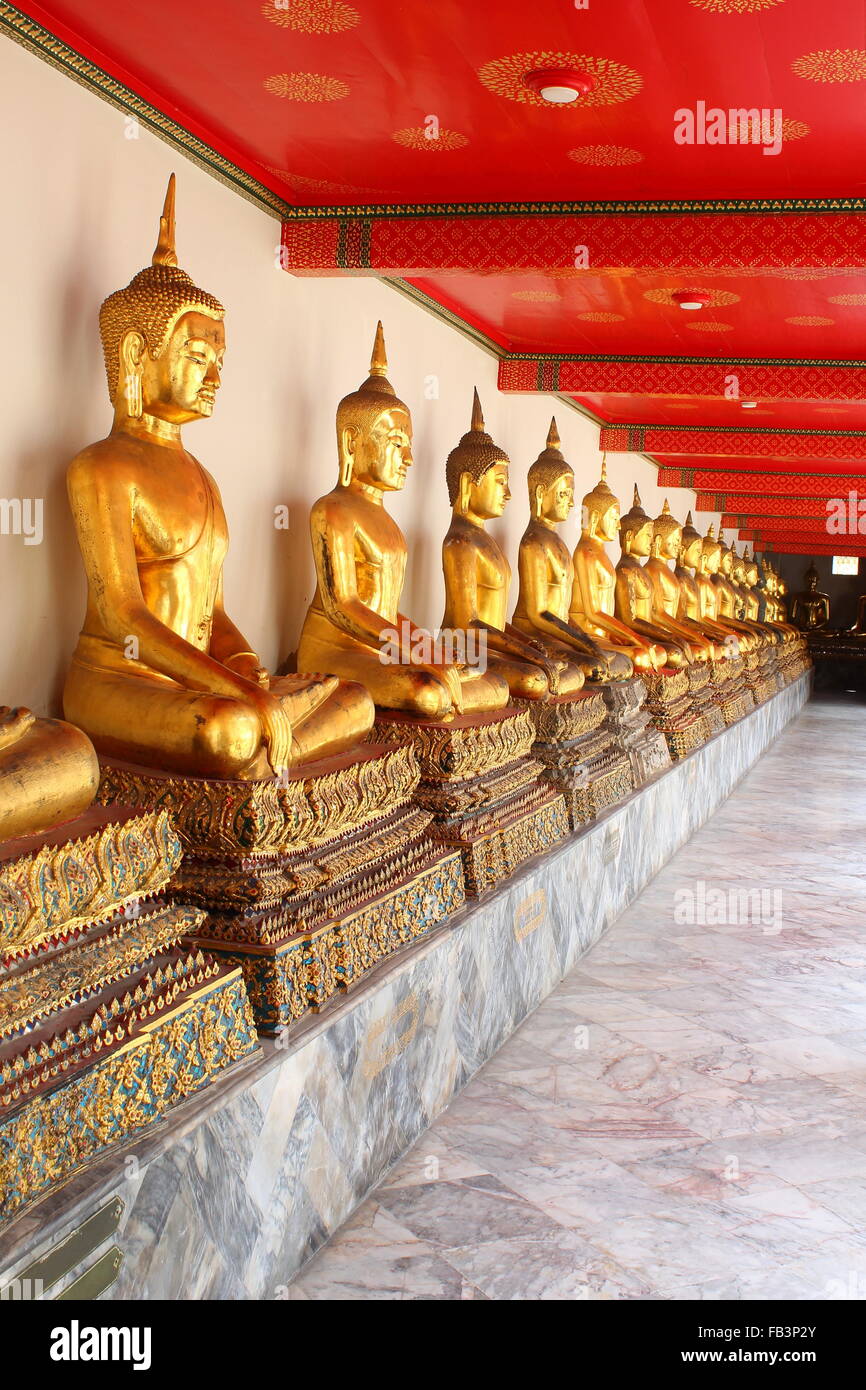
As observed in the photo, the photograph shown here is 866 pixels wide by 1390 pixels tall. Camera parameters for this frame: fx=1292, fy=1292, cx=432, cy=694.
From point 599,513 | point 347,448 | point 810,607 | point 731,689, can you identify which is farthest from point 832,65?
point 810,607

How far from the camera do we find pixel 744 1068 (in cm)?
338

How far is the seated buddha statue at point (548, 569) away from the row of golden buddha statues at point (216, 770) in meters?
0.25

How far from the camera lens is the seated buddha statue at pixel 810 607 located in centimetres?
2158

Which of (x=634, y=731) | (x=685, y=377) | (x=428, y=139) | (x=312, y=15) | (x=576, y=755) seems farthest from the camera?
(x=685, y=377)

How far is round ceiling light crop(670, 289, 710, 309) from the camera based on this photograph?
5.25 meters

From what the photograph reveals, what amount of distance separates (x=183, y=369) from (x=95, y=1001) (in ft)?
5.71

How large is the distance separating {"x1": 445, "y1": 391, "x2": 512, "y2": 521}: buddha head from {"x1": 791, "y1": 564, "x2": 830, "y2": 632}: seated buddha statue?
1713cm

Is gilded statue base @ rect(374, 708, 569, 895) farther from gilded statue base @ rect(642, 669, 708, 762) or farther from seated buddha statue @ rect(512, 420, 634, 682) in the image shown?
gilded statue base @ rect(642, 669, 708, 762)

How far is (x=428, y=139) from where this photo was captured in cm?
361

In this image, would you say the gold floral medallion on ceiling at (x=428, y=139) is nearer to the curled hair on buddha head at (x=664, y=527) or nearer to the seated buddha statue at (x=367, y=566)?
the seated buddha statue at (x=367, y=566)

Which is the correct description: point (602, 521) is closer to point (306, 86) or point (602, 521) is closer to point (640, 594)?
point (640, 594)

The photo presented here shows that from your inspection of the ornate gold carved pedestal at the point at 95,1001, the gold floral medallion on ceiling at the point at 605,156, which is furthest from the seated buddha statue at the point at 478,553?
the ornate gold carved pedestal at the point at 95,1001

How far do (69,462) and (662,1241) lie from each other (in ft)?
7.54

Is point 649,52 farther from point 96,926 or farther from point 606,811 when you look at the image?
point 606,811
